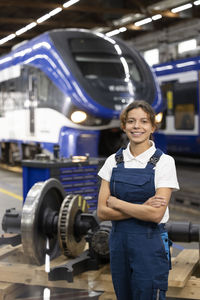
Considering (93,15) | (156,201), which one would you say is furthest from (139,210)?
(93,15)

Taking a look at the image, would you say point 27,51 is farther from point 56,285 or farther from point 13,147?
point 56,285

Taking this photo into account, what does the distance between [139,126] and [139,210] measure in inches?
17.3

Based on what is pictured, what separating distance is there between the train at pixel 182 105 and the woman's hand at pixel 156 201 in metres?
10.3

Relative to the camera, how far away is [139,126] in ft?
8.59

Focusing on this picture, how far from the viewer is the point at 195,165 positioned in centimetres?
1334

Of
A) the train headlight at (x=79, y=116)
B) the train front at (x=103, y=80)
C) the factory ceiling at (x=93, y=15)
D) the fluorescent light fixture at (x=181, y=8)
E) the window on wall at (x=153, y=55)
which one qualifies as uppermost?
the factory ceiling at (x=93, y=15)

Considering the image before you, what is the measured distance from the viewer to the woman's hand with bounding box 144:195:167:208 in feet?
8.14

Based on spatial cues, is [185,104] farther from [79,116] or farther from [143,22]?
[143,22]

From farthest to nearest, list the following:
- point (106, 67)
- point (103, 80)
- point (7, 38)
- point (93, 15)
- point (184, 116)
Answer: point (7, 38), point (93, 15), point (184, 116), point (106, 67), point (103, 80)

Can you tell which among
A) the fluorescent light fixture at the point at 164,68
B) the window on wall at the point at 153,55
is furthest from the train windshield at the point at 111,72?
the window on wall at the point at 153,55

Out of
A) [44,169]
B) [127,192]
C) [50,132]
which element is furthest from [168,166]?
[50,132]

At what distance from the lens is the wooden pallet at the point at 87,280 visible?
3826mm

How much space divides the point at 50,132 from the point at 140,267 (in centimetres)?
716

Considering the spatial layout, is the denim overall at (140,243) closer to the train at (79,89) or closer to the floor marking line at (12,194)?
the train at (79,89)
